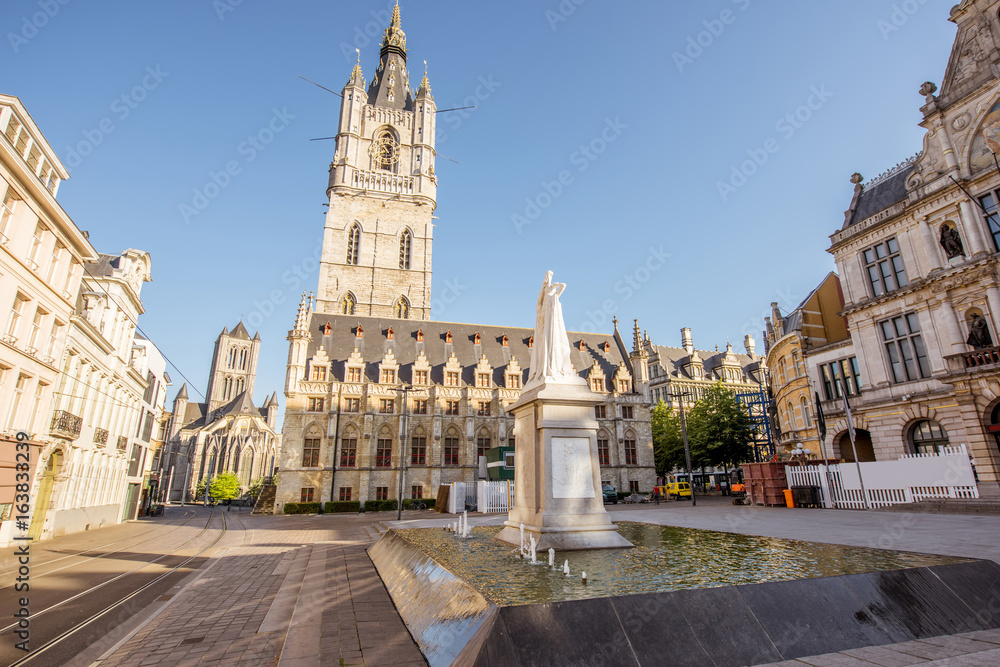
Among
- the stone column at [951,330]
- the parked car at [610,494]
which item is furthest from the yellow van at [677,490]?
the stone column at [951,330]

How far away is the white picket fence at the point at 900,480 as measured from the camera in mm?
16875

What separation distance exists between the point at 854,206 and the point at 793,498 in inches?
731

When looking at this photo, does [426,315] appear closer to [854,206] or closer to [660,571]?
[854,206]

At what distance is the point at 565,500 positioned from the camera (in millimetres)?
8047

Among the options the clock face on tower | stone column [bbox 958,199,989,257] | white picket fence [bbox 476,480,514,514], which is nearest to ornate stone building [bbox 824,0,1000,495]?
stone column [bbox 958,199,989,257]

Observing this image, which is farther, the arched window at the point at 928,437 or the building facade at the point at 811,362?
the building facade at the point at 811,362

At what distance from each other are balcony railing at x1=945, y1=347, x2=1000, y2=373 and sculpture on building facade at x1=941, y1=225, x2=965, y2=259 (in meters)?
4.64

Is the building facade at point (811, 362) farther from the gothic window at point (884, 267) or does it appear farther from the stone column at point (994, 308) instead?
the stone column at point (994, 308)

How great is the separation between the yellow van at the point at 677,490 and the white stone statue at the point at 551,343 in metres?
36.3

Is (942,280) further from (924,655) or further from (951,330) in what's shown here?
(924,655)

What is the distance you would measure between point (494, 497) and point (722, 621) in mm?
23632

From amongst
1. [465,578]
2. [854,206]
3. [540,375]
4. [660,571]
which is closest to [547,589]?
[465,578]

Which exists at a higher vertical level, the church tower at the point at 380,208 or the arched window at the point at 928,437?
the church tower at the point at 380,208

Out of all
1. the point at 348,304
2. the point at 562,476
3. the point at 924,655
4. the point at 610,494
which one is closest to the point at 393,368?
the point at 348,304
